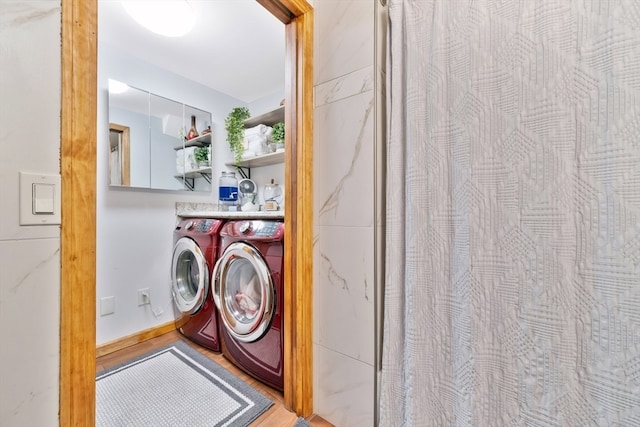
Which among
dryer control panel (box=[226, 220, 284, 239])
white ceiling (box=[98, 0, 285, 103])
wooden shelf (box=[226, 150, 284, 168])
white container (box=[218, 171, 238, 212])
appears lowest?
dryer control panel (box=[226, 220, 284, 239])

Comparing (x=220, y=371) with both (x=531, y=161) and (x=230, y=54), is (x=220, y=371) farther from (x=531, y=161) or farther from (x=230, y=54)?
(x=230, y=54)

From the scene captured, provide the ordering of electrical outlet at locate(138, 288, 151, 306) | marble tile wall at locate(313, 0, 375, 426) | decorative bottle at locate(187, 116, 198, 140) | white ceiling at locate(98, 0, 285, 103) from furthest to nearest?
1. decorative bottle at locate(187, 116, 198, 140)
2. electrical outlet at locate(138, 288, 151, 306)
3. white ceiling at locate(98, 0, 285, 103)
4. marble tile wall at locate(313, 0, 375, 426)

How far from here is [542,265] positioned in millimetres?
708

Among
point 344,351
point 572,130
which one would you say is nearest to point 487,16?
point 572,130

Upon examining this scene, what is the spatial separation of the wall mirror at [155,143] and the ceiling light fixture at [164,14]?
71 centimetres

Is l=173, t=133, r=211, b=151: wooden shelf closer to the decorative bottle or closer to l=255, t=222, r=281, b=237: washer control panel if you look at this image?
the decorative bottle

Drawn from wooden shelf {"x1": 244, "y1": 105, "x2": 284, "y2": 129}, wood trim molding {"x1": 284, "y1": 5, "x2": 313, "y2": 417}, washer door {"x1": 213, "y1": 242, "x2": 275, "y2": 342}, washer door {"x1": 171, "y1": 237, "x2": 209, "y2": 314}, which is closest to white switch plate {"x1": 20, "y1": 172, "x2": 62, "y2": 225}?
wood trim molding {"x1": 284, "y1": 5, "x2": 313, "y2": 417}

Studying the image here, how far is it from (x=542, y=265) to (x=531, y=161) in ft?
0.95

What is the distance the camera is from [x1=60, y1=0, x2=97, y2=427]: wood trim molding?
0.56 metres

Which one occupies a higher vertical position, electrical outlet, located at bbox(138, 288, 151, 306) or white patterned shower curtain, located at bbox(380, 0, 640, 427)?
white patterned shower curtain, located at bbox(380, 0, 640, 427)

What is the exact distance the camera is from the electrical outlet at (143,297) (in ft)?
6.63

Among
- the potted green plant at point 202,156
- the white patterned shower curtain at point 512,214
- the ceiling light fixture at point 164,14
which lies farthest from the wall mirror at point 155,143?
the white patterned shower curtain at point 512,214

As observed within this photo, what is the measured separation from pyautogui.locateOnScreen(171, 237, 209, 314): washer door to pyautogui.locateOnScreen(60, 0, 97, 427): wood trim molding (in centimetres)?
125

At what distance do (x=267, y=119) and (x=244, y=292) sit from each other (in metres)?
1.56
